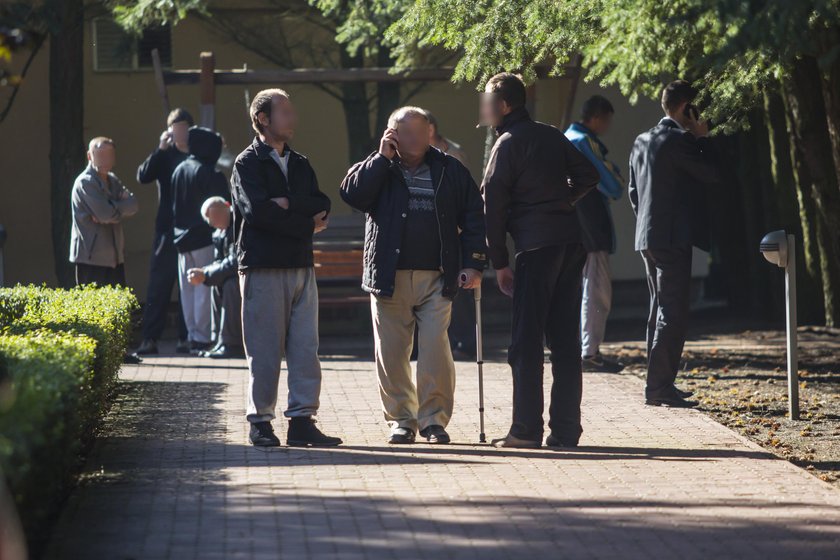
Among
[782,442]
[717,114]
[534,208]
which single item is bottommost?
[782,442]

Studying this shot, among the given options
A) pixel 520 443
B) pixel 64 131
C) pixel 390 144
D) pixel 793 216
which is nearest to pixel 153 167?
pixel 64 131

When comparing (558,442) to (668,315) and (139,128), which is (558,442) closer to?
(668,315)

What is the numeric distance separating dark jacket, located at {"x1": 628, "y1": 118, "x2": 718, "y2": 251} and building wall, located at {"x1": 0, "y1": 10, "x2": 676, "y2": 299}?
823cm

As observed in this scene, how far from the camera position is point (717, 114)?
10367 mm

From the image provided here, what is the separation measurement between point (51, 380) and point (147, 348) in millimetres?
8014

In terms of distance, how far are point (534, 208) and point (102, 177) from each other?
239 inches

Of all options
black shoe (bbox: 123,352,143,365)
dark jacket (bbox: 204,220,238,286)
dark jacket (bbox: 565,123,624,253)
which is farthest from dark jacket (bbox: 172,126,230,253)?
dark jacket (bbox: 565,123,624,253)

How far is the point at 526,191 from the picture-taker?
26.6 feet

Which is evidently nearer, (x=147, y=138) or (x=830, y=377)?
(x=830, y=377)

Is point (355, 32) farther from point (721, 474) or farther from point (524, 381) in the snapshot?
point (721, 474)

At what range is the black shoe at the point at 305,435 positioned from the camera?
26.8ft

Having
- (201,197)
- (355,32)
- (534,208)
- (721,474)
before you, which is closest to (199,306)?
(201,197)

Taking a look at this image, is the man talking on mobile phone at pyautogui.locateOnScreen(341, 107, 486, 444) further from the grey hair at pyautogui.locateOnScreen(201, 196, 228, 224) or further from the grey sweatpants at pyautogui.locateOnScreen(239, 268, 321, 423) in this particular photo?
the grey hair at pyautogui.locateOnScreen(201, 196, 228, 224)

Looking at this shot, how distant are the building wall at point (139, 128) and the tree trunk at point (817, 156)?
4486mm
